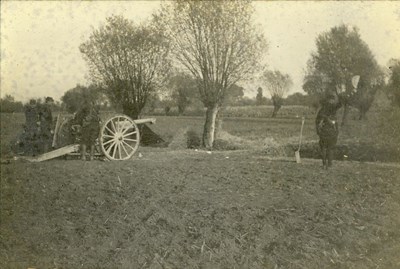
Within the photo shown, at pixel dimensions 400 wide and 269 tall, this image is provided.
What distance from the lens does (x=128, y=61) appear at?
591 inches

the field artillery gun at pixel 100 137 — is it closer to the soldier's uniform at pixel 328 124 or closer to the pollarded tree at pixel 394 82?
the soldier's uniform at pixel 328 124

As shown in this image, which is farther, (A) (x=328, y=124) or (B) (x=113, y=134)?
(B) (x=113, y=134)

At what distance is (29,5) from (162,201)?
555 cm

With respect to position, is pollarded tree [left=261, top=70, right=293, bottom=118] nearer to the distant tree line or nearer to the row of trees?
the row of trees

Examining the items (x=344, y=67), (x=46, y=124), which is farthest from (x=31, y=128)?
(x=344, y=67)

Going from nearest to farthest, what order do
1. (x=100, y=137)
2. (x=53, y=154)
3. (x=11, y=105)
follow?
(x=53, y=154) → (x=100, y=137) → (x=11, y=105)

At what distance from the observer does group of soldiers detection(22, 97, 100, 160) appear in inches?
369

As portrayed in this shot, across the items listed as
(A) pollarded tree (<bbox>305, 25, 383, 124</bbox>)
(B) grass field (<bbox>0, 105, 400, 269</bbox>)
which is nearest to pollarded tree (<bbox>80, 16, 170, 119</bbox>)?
(A) pollarded tree (<bbox>305, 25, 383, 124</bbox>)

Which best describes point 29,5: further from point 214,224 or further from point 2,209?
point 214,224

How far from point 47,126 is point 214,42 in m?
6.04

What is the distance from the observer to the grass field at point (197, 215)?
20.5ft

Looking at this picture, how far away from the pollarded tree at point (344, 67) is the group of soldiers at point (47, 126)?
247 inches

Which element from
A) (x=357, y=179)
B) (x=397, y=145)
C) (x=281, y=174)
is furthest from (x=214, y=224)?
(x=397, y=145)

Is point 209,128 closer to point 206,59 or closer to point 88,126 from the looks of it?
point 206,59
